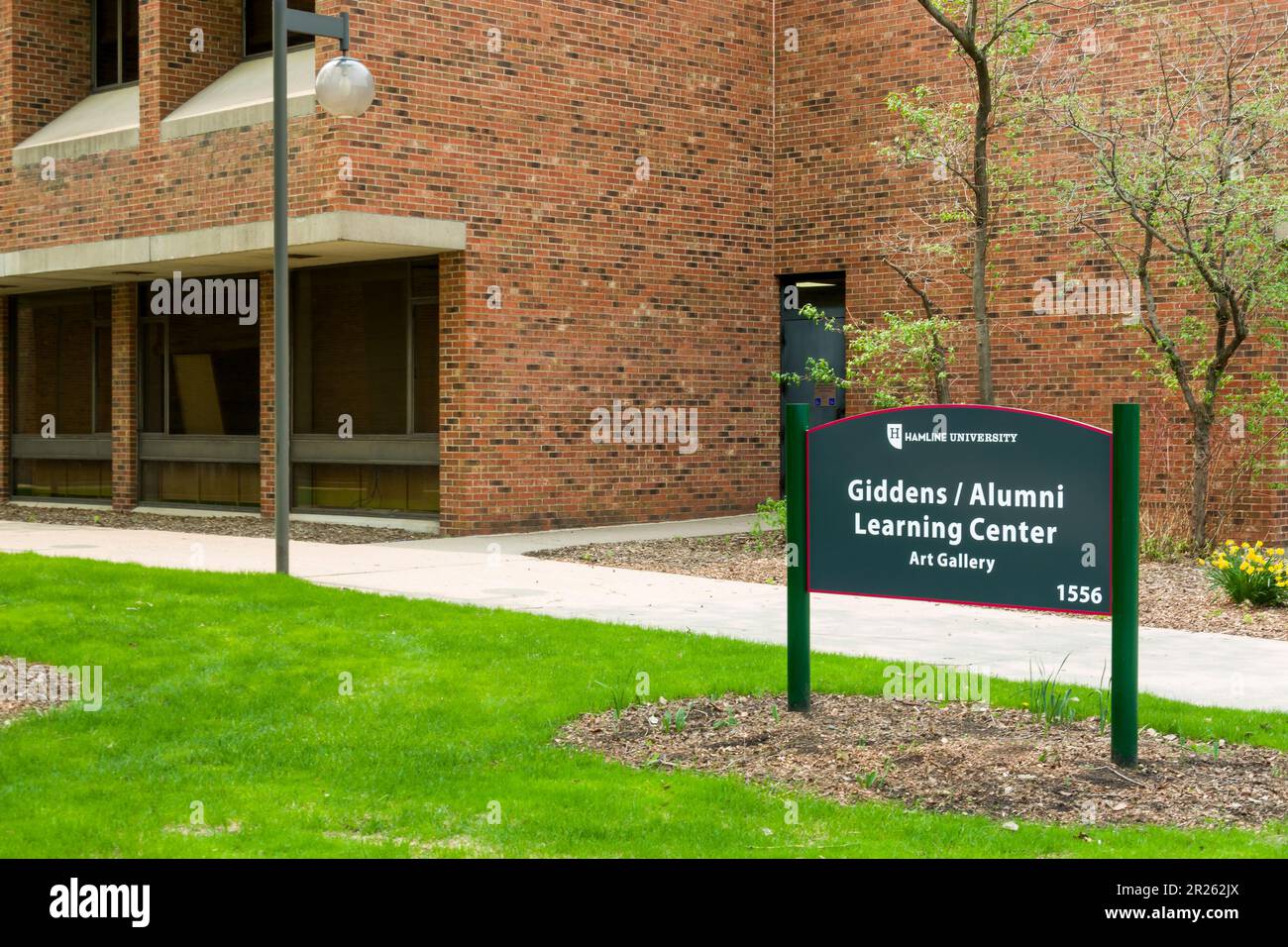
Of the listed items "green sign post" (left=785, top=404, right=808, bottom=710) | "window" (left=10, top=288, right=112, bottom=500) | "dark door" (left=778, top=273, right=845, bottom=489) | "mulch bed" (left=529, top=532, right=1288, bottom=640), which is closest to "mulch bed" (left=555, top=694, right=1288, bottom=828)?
"green sign post" (left=785, top=404, right=808, bottom=710)

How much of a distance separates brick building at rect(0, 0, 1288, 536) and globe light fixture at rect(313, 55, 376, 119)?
3.29 meters

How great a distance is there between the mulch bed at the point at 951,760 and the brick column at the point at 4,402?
60.1 ft

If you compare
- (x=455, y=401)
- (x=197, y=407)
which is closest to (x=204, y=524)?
(x=197, y=407)

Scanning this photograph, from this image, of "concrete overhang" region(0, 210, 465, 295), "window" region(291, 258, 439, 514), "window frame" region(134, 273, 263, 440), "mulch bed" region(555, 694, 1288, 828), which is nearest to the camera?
"mulch bed" region(555, 694, 1288, 828)

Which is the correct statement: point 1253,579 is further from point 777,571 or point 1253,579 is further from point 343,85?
point 343,85

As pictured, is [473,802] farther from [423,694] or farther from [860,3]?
[860,3]

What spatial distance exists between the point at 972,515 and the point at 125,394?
16911 mm

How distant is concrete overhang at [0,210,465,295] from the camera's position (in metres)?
16.5

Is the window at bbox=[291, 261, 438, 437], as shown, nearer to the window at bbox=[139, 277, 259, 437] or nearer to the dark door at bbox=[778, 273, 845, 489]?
the window at bbox=[139, 277, 259, 437]

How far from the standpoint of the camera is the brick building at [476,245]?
683 inches

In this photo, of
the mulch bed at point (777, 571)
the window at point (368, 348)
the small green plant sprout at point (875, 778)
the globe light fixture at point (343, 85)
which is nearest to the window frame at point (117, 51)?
the window at point (368, 348)

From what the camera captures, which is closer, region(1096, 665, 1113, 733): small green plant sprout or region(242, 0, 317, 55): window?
region(1096, 665, 1113, 733): small green plant sprout

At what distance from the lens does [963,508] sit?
7188mm

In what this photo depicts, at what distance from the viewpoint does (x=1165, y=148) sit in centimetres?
1388
